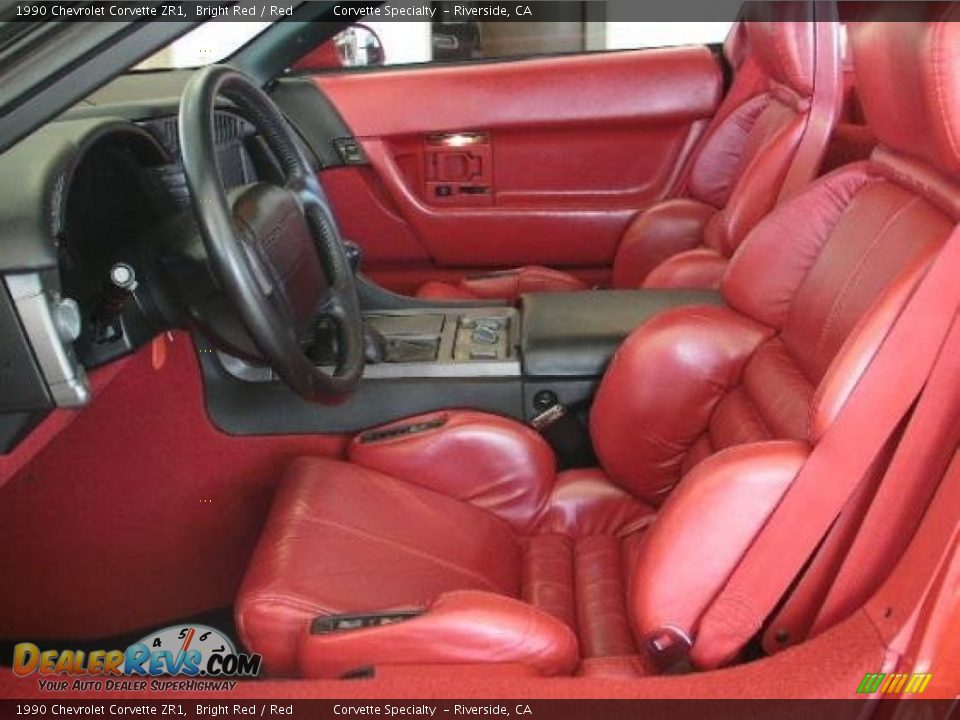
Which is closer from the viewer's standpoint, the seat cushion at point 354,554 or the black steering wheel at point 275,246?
the black steering wheel at point 275,246

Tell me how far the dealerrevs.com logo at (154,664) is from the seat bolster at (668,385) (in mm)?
584

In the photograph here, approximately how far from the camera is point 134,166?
1290mm

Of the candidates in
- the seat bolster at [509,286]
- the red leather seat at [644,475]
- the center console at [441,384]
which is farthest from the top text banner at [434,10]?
the seat bolster at [509,286]

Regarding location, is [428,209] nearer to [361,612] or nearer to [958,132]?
[361,612]

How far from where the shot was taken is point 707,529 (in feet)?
3.11

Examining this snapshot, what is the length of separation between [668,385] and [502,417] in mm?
281

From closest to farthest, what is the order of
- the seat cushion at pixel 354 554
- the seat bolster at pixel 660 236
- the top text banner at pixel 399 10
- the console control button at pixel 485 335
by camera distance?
the top text banner at pixel 399 10 → the seat cushion at pixel 354 554 → the console control button at pixel 485 335 → the seat bolster at pixel 660 236

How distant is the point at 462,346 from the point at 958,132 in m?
0.95

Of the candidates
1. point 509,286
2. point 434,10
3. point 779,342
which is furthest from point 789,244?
point 434,10

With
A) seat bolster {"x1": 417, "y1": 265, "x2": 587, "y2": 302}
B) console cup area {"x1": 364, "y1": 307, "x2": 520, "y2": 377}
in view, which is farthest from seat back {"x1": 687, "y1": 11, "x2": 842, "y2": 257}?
console cup area {"x1": 364, "y1": 307, "x2": 520, "y2": 377}

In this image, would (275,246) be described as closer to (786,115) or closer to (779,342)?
(779,342)

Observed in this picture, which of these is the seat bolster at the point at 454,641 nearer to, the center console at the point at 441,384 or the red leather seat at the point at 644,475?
the red leather seat at the point at 644,475

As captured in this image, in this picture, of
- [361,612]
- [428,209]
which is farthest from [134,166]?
[428,209]

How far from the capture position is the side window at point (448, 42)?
2.55 m
